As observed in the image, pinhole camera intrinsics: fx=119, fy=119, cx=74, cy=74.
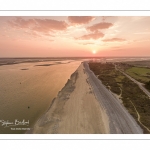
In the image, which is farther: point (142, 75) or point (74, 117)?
point (142, 75)

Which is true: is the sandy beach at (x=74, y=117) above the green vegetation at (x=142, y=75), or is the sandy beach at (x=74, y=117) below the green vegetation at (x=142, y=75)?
below

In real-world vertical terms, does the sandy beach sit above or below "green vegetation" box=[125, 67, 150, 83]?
below

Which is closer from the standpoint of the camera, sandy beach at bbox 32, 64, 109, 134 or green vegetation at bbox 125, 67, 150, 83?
sandy beach at bbox 32, 64, 109, 134

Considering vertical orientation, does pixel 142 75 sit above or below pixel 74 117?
above

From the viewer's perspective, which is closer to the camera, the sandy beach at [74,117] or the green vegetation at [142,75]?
the sandy beach at [74,117]

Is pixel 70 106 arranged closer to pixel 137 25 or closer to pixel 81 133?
pixel 81 133
